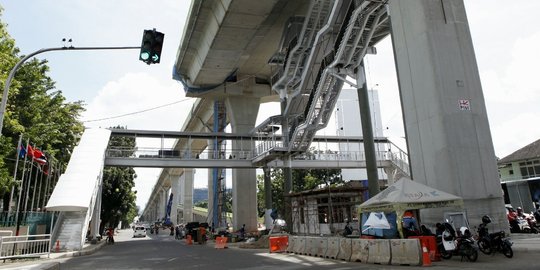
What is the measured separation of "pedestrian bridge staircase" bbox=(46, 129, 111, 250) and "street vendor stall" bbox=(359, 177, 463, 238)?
1854 centimetres

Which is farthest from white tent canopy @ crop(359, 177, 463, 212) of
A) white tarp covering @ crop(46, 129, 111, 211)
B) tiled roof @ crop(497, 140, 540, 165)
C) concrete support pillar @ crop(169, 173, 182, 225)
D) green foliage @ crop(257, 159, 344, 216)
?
concrete support pillar @ crop(169, 173, 182, 225)

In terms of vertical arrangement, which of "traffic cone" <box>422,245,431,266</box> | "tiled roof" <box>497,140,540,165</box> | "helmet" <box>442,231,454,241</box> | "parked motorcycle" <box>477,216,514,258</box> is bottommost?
"traffic cone" <box>422,245,431,266</box>

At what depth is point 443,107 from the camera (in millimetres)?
15266

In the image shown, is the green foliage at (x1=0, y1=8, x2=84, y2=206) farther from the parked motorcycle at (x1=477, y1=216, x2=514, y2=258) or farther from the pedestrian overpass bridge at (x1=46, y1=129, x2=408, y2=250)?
the parked motorcycle at (x1=477, y1=216, x2=514, y2=258)

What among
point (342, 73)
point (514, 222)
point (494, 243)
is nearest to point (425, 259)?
point (494, 243)

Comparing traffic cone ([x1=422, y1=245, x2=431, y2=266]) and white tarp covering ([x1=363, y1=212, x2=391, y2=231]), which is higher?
white tarp covering ([x1=363, y1=212, x2=391, y2=231])

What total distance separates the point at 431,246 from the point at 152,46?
10.8 metres

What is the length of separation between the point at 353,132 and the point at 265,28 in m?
46.3

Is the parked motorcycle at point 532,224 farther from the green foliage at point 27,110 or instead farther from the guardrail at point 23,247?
the green foliage at point 27,110

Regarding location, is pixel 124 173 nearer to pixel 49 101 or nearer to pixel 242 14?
pixel 49 101

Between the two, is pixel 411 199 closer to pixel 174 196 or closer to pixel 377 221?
pixel 377 221

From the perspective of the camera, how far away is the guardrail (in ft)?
57.1

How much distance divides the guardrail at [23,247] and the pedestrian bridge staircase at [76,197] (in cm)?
230

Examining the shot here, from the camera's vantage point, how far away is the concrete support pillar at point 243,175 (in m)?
41.0
